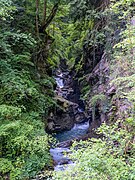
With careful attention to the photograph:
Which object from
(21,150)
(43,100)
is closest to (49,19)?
(43,100)

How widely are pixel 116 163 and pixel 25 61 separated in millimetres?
5197

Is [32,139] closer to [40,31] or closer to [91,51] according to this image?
[40,31]

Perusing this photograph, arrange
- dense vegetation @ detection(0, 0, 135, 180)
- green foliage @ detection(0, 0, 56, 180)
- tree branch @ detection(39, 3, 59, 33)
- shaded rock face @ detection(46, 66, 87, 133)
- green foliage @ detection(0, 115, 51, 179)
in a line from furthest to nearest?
1. shaded rock face @ detection(46, 66, 87, 133)
2. tree branch @ detection(39, 3, 59, 33)
3. green foliage @ detection(0, 0, 56, 180)
4. green foliage @ detection(0, 115, 51, 179)
5. dense vegetation @ detection(0, 0, 135, 180)

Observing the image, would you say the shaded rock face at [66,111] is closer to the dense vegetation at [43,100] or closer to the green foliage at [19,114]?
the dense vegetation at [43,100]

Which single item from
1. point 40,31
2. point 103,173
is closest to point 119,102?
point 103,173

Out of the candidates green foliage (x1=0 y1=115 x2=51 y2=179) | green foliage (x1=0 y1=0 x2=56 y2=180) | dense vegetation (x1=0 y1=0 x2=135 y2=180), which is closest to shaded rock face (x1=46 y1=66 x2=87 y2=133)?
dense vegetation (x1=0 y1=0 x2=135 y2=180)

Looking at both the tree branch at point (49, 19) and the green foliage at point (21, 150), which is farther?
the tree branch at point (49, 19)

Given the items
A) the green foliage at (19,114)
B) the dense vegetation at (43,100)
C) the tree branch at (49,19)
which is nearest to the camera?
the dense vegetation at (43,100)

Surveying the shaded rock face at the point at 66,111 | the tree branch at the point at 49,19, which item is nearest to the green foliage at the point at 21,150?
the tree branch at the point at 49,19

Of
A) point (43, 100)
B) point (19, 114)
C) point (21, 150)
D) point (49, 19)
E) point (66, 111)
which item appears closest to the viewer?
point (21, 150)

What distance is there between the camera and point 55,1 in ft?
32.9

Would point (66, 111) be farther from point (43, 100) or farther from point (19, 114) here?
point (19, 114)

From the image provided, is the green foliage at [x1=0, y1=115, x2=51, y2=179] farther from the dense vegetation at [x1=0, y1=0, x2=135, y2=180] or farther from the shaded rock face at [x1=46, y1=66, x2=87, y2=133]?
the shaded rock face at [x1=46, y1=66, x2=87, y2=133]

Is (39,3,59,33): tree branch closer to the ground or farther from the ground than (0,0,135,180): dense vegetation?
farther from the ground
